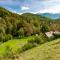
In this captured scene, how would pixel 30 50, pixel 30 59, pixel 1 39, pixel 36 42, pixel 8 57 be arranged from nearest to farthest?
pixel 8 57 → pixel 30 59 → pixel 30 50 → pixel 36 42 → pixel 1 39

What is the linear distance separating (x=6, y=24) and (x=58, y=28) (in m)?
7.69

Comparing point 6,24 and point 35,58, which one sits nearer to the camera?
point 35,58

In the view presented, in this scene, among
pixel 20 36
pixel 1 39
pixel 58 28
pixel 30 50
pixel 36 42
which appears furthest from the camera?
pixel 58 28

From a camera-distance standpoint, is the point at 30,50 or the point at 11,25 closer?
the point at 30,50

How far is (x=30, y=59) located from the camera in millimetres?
13945

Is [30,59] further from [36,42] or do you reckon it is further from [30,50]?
[36,42]

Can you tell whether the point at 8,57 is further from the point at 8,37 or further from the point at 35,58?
the point at 8,37

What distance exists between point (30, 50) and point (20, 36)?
36.0ft

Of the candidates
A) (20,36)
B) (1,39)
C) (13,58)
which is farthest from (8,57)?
(20,36)

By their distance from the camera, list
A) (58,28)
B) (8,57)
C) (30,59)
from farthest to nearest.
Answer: (58,28) → (30,59) → (8,57)

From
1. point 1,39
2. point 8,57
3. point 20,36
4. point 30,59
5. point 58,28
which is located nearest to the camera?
point 8,57

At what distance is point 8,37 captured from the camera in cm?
2544

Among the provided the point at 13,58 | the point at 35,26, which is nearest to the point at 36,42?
the point at 13,58

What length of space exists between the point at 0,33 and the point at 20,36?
12.1 ft
